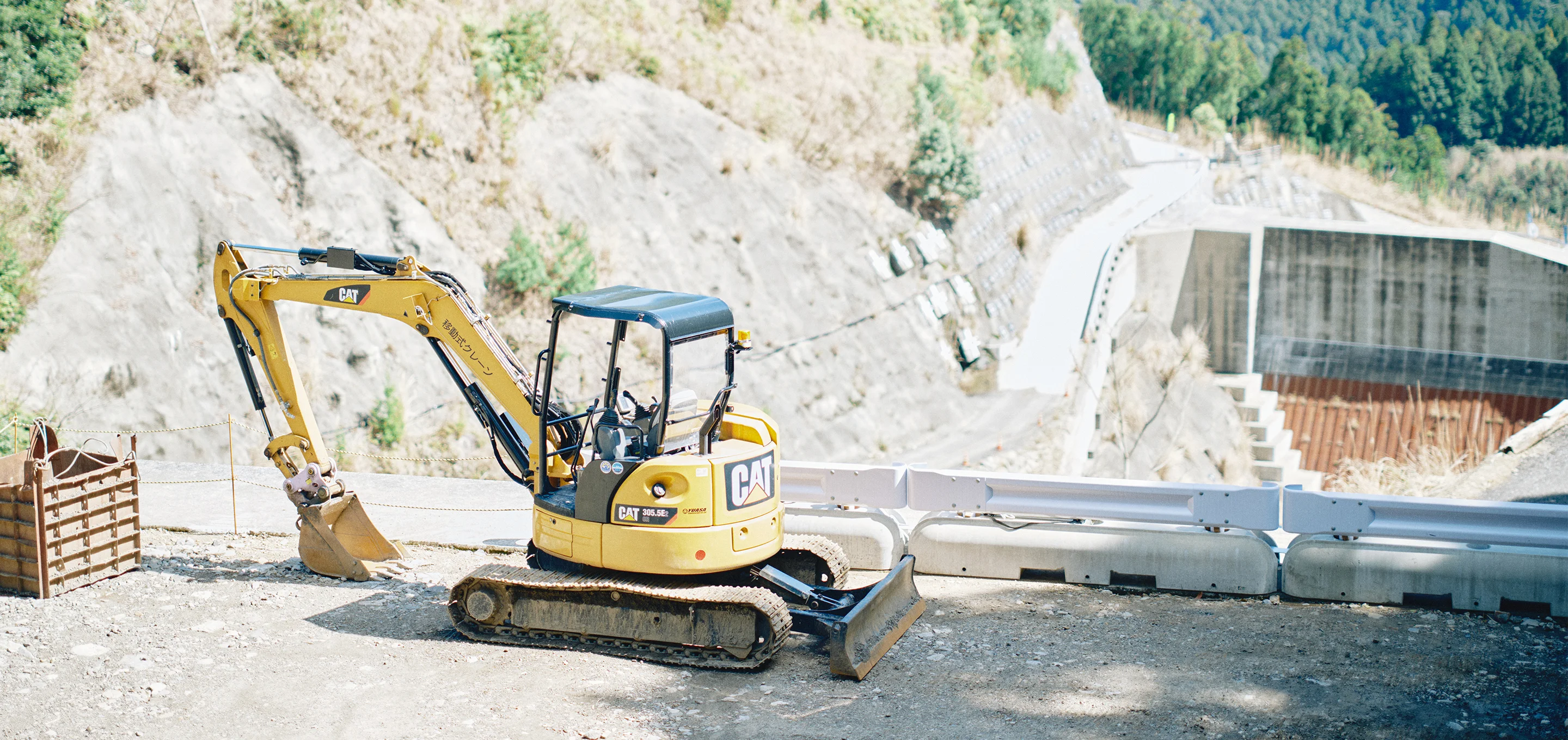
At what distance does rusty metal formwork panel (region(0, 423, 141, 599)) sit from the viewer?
9398 millimetres

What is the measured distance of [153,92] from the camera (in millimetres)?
17484

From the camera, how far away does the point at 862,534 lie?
1047 centimetres

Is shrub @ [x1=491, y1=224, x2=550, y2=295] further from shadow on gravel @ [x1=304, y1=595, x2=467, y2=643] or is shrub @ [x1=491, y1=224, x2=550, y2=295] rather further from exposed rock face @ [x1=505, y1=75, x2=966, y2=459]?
shadow on gravel @ [x1=304, y1=595, x2=467, y2=643]

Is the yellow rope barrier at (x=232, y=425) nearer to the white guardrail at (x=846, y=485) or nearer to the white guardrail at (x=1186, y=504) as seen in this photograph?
the white guardrail at (x=846, y=485)

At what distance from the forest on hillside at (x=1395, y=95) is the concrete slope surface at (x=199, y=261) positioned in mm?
62403

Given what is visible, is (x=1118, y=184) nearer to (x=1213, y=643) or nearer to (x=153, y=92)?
(x=153, y=92)

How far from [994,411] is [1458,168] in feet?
272

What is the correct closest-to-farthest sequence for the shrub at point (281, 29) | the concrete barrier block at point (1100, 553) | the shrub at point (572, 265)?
the concrete barrier block at point (1100, 553), the shrub at point (281, 29), the shrub at point (572, 265)

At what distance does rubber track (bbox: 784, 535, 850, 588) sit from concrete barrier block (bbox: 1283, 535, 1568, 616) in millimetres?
3543

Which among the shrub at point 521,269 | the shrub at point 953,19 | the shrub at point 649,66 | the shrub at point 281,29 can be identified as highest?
the shrub at point 953,19

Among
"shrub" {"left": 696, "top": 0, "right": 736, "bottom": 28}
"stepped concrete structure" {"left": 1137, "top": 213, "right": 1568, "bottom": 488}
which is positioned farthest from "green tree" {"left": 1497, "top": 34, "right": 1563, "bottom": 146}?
"shrub" {"left": 696, "top": 0, "right": 736, "bottom": 28}

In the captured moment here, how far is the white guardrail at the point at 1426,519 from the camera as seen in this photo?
9.23 meters

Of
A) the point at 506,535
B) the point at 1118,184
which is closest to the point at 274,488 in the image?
the point at 506,535

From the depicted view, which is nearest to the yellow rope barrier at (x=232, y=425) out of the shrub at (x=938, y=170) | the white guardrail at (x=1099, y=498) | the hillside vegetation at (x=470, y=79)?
the hillside vegetation at (x=470, y=79)
